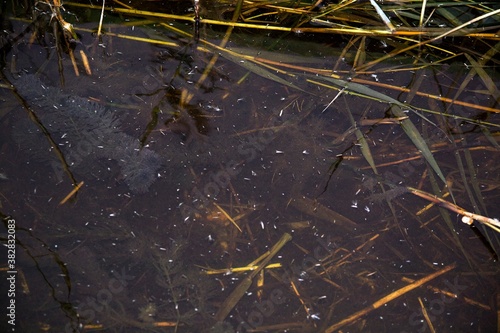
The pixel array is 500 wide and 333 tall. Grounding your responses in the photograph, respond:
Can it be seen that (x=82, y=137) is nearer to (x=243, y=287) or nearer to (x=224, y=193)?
(x=224, y=193)

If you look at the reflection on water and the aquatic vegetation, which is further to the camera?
the aquatic vegetation

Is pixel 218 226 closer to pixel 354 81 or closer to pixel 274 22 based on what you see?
pixel 354 81

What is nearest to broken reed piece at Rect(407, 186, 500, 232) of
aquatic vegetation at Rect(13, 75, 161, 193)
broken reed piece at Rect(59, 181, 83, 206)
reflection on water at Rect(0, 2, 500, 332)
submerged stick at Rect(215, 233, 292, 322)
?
reflection on water at Rect(0, 2, 500, 332)

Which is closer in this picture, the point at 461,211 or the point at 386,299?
the point at 386,299

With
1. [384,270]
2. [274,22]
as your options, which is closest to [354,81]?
[274,22]

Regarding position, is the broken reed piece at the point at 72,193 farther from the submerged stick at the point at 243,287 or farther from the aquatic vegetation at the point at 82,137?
the submerged stick at the point at 243,287

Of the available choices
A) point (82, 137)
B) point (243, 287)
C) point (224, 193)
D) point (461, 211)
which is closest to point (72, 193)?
point (82, 137)

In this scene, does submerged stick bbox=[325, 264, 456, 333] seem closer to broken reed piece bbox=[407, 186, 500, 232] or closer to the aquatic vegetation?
broken reed piece bbox=[407, 186, 500, 232]
